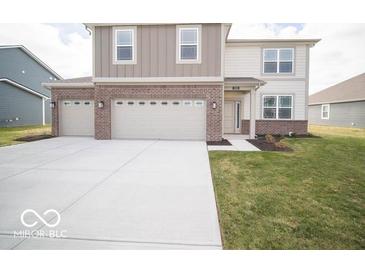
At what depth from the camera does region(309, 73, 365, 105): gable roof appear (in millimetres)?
23328

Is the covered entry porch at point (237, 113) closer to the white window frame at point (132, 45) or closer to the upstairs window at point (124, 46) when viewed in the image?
the white window frame at point (132, 45)

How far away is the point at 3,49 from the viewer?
23.3 metres

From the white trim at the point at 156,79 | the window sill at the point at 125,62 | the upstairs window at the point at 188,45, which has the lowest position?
the white trim at the point at 156,79

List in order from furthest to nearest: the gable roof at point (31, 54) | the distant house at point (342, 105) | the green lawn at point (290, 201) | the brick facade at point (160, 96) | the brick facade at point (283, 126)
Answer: the gable roof at point (31, 54) < the distant house at point (342, 105) < the brick facade at point (283, 126) < the brick facade at point (160, 96) < the green lawn at point (290, 201)

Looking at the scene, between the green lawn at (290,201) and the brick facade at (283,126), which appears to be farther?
the brick facade at (283,126)

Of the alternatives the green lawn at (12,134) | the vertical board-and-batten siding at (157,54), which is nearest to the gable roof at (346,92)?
the vertical board-and-batten siding at (157,54)

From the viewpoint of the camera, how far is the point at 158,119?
12.9 meters

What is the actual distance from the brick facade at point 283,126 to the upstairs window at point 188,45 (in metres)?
6.31

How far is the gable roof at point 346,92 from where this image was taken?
23.3m

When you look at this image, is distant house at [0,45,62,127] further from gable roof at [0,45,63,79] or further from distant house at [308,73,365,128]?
distant house at [308,73,365,128]

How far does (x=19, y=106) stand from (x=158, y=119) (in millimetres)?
18433

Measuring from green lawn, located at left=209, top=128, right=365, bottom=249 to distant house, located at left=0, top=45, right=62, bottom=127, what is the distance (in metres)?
22.5

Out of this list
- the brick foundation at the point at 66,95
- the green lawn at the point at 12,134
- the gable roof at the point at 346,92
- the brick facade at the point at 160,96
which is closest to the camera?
the green lawn at the point at 12,134

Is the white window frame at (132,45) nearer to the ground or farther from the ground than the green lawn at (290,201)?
farther from the ground
